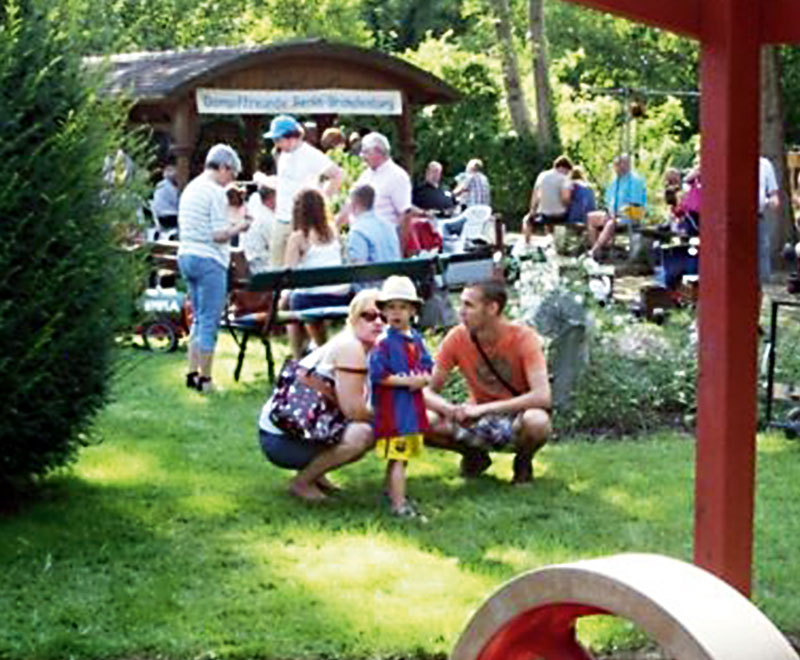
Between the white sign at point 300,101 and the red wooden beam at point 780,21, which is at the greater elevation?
the white sign at point 300,101

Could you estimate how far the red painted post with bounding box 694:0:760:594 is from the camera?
5.69 m

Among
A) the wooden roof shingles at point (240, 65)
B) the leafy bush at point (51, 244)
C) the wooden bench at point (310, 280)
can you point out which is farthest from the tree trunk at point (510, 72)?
A: the leafy bush at point (51, 244)

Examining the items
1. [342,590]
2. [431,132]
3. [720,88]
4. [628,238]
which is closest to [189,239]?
[342,590]

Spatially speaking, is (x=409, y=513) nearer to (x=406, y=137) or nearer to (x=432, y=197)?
(x=406, y=137)

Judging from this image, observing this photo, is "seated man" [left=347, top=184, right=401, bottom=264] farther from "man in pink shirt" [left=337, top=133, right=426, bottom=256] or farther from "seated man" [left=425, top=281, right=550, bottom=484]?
"seated man" [left=425, top=281, right=550, bottom=484]

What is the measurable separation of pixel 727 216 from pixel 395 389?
293cm

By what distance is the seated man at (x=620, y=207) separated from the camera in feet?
75.9

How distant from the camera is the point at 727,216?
5703 millimetres

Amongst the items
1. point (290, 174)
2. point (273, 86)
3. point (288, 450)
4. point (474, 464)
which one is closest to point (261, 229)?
point (290, 174)

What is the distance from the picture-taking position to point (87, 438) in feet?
28.4

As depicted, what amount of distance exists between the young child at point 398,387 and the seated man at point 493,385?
403mm

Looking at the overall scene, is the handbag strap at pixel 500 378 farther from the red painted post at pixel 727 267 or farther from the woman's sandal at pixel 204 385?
the woman's sandal at pixel 204 385

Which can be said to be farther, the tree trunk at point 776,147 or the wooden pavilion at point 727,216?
the tree trunk at point 776,147

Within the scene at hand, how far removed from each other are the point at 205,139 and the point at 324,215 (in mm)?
13238
